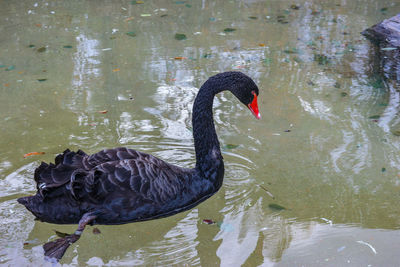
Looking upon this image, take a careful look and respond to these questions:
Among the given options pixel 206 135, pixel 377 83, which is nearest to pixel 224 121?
pixel 206 135

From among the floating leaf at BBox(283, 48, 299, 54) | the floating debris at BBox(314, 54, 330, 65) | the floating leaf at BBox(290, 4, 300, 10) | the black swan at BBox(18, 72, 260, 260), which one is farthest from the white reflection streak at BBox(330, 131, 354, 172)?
the floating leaf at BBox(290, 4, 300, 10)

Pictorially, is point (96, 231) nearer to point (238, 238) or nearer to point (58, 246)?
point (58, 246)

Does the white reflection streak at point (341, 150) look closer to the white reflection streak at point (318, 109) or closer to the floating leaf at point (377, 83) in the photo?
the white reflection streak at point (318, 109)

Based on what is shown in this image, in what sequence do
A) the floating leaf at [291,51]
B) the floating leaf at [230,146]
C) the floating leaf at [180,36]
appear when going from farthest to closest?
the floating leaf at [180,36], the floating leaf at [291,51], the floating leaf at [230,146]

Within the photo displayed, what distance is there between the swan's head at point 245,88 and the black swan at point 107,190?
0.67m

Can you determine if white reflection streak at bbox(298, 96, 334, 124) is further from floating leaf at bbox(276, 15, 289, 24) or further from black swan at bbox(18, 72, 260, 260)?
floating leaf at bbox(276, 15, 289, 24)

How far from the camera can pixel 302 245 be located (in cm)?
293

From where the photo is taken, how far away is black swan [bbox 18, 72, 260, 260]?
9.64ft

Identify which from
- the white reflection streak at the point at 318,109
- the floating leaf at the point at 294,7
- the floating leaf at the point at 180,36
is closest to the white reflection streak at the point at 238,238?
the white reflection streak at the point at 318,109

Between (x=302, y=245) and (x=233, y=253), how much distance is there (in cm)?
43

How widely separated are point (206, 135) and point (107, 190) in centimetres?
82

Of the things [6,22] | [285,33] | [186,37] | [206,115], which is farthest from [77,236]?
[6,22]

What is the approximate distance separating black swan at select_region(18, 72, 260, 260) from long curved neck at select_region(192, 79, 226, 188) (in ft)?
0.35

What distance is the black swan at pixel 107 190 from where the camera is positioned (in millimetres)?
2938
